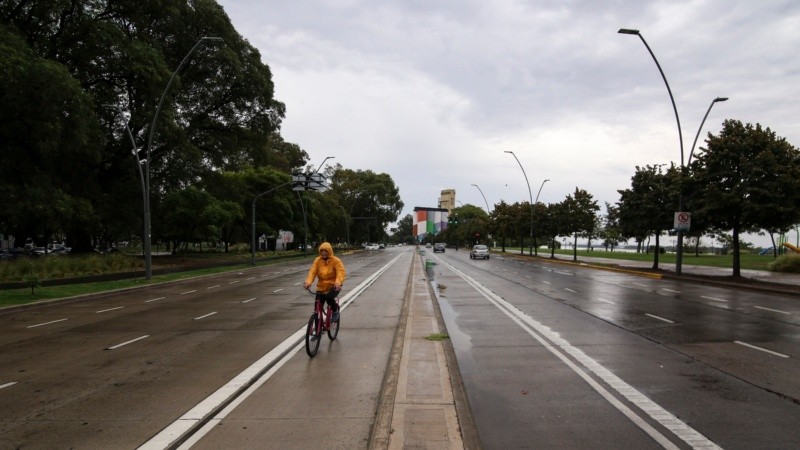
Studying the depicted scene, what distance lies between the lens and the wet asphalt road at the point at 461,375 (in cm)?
488

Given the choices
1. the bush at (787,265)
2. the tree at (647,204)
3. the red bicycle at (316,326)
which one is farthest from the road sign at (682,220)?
the red bicycle at (316,326)

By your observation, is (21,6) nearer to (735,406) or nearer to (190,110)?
(190,110)

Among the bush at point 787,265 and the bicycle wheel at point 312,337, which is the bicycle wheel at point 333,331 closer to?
the bicycle wheel at point 312,337

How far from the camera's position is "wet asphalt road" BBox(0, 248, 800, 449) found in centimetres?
488

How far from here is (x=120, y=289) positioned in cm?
2148

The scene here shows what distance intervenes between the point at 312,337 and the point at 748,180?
21.2 metres

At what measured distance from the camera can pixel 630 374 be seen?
276 inches

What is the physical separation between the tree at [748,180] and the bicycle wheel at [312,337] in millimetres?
20123

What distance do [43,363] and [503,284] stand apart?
56.5ft

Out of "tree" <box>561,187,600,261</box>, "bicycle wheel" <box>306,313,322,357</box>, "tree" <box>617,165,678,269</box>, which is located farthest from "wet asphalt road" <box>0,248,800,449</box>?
"tree" <box>561,187,600,261</box>

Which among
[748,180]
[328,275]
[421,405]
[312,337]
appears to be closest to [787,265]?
[748,180]

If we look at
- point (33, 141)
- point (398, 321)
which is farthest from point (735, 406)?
point (33, 141)

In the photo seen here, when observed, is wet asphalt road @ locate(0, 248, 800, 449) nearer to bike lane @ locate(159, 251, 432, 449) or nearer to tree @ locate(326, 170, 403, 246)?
bike lane @ locate(159, 251, 432, 449)

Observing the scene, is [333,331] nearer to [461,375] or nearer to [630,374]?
[461,375]
